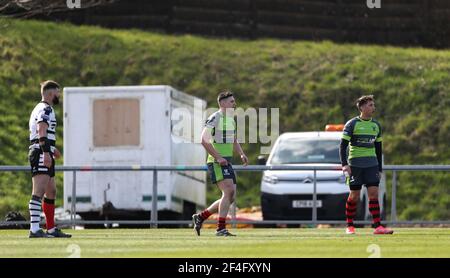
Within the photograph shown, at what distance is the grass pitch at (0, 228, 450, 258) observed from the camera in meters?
14.5

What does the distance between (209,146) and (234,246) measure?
8.01ft

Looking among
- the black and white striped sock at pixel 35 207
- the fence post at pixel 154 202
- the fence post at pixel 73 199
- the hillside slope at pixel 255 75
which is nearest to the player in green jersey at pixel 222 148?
the black and white striped sock at pixel 35 207

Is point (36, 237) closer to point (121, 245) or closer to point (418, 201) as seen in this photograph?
point (121, 245)

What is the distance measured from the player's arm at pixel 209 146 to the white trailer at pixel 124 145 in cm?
800

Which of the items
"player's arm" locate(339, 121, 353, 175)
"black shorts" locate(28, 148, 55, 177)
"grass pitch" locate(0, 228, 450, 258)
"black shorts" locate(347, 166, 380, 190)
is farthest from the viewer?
"black shorts" locate(347, 166, 380, 190)

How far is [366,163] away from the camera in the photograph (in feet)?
61.9

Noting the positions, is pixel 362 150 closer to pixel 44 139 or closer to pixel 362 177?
pixel 362 177

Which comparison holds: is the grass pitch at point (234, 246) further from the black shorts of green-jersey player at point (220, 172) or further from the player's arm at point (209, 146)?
the player's arm at point (209, 146)

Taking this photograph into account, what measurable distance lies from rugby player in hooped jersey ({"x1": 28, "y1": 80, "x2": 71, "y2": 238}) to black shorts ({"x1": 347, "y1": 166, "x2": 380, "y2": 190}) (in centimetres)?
401

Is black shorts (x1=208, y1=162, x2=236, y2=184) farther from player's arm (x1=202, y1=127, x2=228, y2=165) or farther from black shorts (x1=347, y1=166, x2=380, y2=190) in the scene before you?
black shorts (x1=347, y1=166, x2=380, y2=190)

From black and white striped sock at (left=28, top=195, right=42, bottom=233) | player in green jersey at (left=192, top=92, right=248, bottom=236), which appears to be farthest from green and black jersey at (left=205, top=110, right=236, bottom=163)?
black and white striped sock at (left=28, top=195, right=42, bottom=233)

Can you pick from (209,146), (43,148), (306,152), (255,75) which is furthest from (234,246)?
(255,75)

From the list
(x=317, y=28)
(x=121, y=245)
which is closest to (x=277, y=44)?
(x=317, y=28)

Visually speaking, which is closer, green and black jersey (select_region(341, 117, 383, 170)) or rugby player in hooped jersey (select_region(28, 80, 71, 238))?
rugby player in hooped jersey (select_region(28, 80, 71, 238))
